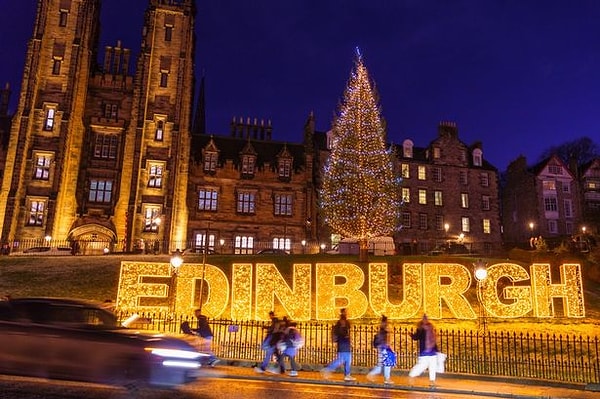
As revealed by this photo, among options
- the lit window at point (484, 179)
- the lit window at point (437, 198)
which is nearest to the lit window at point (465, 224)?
the lit window at point (437, 198)

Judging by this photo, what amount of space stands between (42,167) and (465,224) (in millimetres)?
49518

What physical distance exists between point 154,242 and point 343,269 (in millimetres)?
28202

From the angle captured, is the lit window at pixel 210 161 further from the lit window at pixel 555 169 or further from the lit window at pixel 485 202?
the lit window at pixel 555 169

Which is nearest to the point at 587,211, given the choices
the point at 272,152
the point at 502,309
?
the point at 272,152

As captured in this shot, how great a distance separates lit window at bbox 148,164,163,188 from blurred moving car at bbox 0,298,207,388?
3664 cm

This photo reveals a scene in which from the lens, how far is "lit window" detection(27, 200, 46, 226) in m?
42.7

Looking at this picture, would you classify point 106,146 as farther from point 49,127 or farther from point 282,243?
point 282,243

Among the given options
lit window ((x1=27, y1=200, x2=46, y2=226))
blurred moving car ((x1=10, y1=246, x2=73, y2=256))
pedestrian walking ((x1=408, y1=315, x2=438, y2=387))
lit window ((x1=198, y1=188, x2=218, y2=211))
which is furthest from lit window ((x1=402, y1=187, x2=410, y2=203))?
pedestrian walking ((x1=408, y1=315, x2=438, y2=387))

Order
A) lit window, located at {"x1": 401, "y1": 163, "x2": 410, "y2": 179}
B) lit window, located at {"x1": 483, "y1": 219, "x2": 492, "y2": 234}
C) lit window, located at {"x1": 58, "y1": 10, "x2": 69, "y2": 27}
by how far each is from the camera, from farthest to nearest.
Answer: lit window, located at {"x1": 483, "y1": 219, "x2": 492, "y2": 234}
lit window, located at {"x1": 401, "y1": 163, "x2": 410, "y2": 179}
lit window, located at {"x1": 58, "y1": 10, "x2": 69, "y2": 27}

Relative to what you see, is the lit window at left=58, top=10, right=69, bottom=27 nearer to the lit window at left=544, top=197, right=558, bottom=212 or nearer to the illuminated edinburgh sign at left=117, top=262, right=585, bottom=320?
the illuminated edinburgh sign at left=117, top=262, right=585, bottom=320

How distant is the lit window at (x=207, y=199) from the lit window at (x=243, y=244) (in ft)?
13.6

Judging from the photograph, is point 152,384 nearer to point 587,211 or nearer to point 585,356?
point 585,356

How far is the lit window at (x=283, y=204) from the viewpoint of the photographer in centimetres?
5016

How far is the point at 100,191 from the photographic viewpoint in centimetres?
4666
